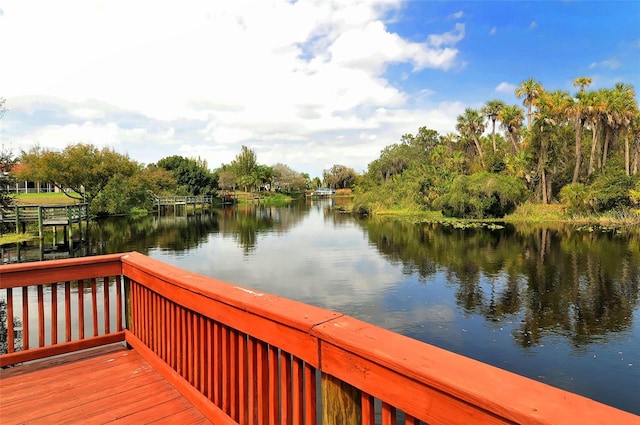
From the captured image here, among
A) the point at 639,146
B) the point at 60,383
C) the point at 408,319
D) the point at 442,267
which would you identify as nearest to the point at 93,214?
the point at 442,267

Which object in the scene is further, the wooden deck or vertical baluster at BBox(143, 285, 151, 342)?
vertical baluster at BBox(143, 285, 151, 342)

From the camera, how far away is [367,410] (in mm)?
1368

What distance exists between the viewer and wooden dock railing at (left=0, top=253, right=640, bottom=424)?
101 centimetres

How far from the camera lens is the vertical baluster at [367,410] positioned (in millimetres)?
1361

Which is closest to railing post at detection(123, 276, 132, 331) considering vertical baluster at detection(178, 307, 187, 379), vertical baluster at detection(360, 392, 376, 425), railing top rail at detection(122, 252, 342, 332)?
railing top rail at detection(122, 252, 342, 332)

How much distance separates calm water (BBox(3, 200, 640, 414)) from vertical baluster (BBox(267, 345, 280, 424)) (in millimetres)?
5727

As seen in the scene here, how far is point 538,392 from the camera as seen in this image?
0.97 m

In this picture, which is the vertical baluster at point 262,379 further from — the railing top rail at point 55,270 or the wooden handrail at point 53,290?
the railing top rail at point 55,270

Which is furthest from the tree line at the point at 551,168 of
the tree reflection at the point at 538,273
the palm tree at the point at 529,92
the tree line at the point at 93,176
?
the tree line at the point at 93,176

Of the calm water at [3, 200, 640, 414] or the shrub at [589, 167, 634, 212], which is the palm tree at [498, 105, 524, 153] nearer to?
the shrub at [589, 167, 634, 212]

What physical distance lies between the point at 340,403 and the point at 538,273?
13.5m

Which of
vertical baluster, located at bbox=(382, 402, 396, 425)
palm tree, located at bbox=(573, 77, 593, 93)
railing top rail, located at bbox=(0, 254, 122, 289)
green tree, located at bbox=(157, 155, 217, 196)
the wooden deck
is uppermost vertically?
palm tree, located at bbox=(573, 77, 593, 93)

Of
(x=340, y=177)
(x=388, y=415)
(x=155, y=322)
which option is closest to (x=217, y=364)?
(x=155, y=322)

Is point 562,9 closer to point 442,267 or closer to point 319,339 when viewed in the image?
point 442,267
